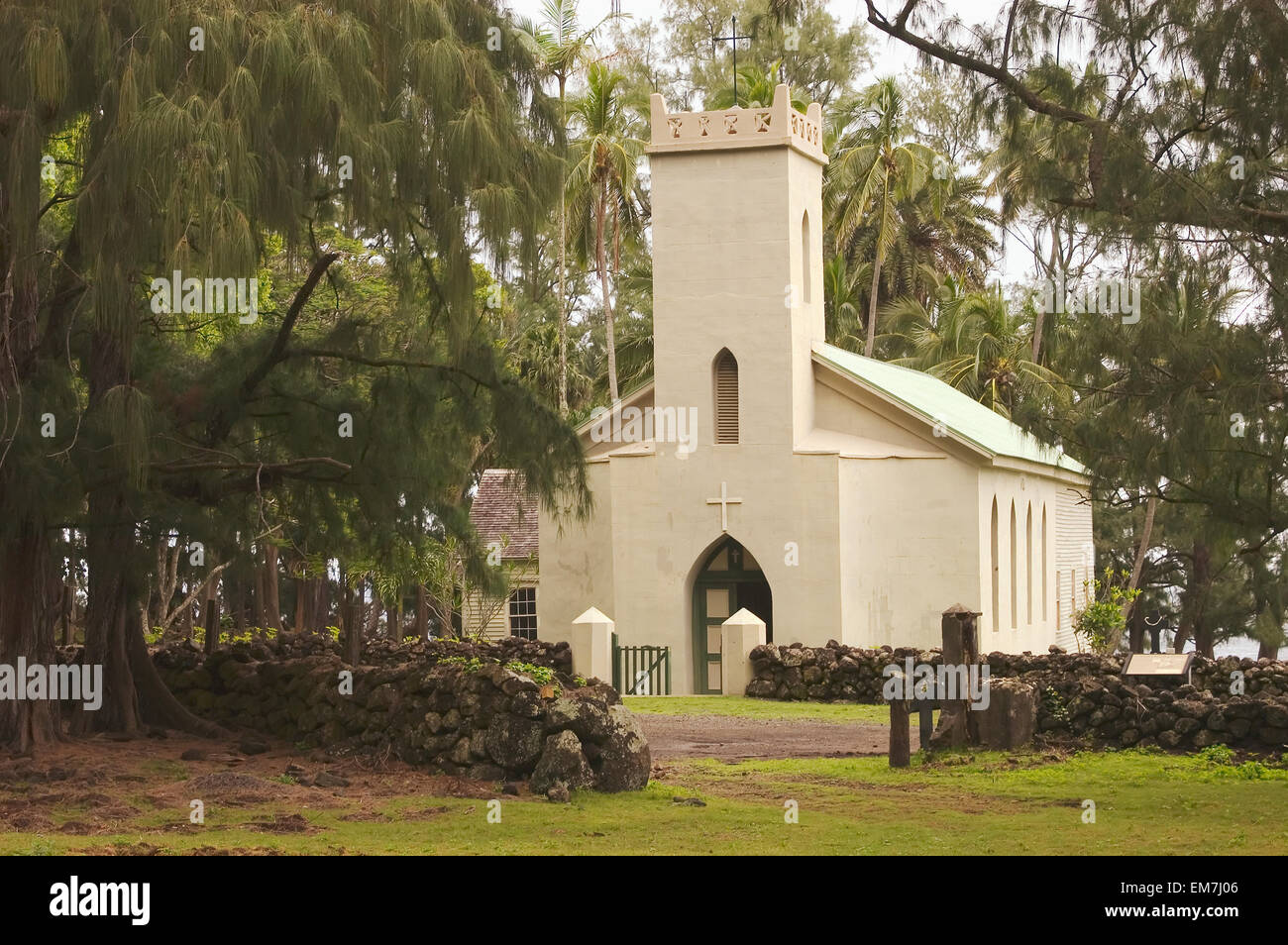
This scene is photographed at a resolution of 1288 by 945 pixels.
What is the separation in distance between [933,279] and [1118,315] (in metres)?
40.2

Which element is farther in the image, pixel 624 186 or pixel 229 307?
pixel 624 186

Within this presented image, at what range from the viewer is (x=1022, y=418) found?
1611cm

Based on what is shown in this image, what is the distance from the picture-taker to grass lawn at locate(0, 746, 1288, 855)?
12695 mm

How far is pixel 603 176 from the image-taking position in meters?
43.6

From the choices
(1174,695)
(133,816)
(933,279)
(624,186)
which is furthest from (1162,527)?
(133,816)

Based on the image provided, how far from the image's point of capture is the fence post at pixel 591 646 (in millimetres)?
27781

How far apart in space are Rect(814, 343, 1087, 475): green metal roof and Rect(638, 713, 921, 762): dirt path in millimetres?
8358

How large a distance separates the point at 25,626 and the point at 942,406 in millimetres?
24729

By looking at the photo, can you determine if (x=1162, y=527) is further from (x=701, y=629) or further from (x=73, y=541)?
(x=73, y=541)

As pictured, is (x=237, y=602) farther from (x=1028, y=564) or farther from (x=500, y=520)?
(x=1028, y=564)

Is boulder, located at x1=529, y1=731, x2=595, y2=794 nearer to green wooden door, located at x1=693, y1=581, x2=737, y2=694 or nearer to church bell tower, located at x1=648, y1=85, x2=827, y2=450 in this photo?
green wooden door, located at x1=693, y1=581, x2=737, y2=694

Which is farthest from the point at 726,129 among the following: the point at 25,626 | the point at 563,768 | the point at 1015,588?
the point at 25,626

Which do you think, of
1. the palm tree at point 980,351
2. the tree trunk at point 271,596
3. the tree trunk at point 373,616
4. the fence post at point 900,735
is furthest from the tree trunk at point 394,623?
the fence post at point 900,735

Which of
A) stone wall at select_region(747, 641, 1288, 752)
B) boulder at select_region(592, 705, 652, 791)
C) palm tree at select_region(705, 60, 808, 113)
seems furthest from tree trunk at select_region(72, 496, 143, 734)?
palm tree at select_region(705, 60, 808, 113)
